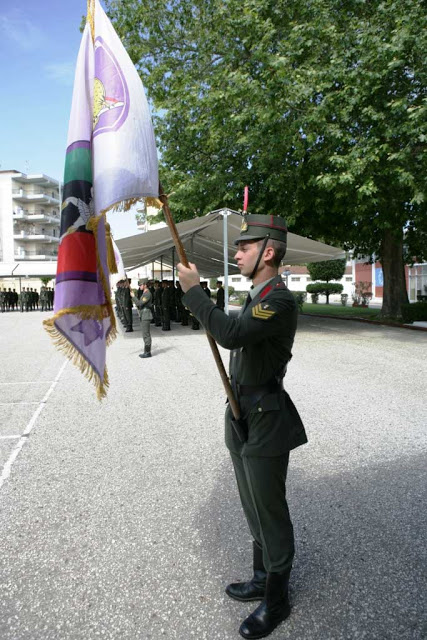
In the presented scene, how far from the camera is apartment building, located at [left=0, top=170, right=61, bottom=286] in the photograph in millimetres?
72125

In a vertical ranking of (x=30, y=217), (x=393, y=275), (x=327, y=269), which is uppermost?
(x=30, y=217)

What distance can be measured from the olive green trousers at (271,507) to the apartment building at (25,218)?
7256cm

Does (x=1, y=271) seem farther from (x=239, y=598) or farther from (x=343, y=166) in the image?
(x=239, y=598)

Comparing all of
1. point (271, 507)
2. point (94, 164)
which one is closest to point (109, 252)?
point (94, 164)

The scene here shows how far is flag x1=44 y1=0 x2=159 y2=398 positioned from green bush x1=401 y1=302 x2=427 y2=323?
17.6 m

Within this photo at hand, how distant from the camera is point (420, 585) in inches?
100

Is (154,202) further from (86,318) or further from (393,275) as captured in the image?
(393,275)

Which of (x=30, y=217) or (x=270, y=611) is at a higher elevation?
(x=30, y=217)

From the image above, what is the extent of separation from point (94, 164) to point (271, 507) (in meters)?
1.88

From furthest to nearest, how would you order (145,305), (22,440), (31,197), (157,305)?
(31,197), (157,305), (145,305), (22,440)

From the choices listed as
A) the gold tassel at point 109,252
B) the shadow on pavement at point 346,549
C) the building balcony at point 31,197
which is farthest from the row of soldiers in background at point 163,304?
the building balcony at point 31,197

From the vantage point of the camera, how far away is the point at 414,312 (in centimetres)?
1816

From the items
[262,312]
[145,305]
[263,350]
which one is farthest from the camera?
[145,305]

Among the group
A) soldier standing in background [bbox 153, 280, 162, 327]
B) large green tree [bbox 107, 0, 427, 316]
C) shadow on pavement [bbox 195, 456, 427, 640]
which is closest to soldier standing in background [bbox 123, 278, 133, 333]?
soldier standing in background [bbox 153, 280, 162, 327]
